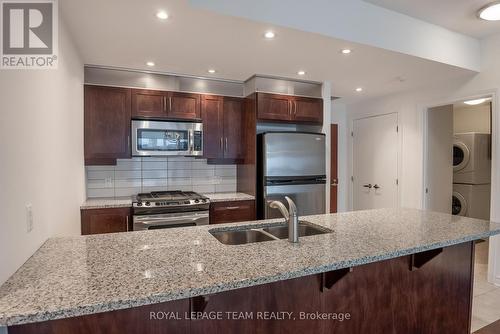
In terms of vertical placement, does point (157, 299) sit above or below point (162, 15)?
below

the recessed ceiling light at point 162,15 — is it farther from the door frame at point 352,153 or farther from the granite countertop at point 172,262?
the door frame at point 352,153

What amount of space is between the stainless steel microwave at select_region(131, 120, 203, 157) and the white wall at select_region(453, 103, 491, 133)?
5.02 metres

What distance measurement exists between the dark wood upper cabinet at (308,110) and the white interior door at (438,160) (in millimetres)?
1473

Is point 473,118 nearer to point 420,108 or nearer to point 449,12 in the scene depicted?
point 420,108

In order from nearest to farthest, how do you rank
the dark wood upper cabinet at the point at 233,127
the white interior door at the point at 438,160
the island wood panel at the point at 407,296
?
the island wood panel at the point at 407,296
the dark wood upper cabinet at the point at 233,127
the white interior door at the point at 438,160

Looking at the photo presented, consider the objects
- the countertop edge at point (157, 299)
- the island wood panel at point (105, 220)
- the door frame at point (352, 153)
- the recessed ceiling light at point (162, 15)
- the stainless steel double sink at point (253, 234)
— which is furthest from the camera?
the door frame at point (352, 153)

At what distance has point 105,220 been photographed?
9.43 feet

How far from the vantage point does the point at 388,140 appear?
4277 mm

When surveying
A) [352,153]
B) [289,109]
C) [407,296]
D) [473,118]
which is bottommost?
[407,296]

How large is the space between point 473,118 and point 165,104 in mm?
5493

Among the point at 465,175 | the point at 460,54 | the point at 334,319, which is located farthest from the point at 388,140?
the point at 334,319

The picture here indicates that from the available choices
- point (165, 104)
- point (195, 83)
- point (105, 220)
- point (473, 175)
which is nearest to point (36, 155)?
point (105, 220)

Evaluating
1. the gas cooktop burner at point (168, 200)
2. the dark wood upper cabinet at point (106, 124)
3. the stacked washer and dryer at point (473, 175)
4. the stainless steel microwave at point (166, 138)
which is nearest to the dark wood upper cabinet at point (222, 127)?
the stainless steel microwave at point (166, 138)

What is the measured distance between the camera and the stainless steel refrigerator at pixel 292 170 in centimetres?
335
